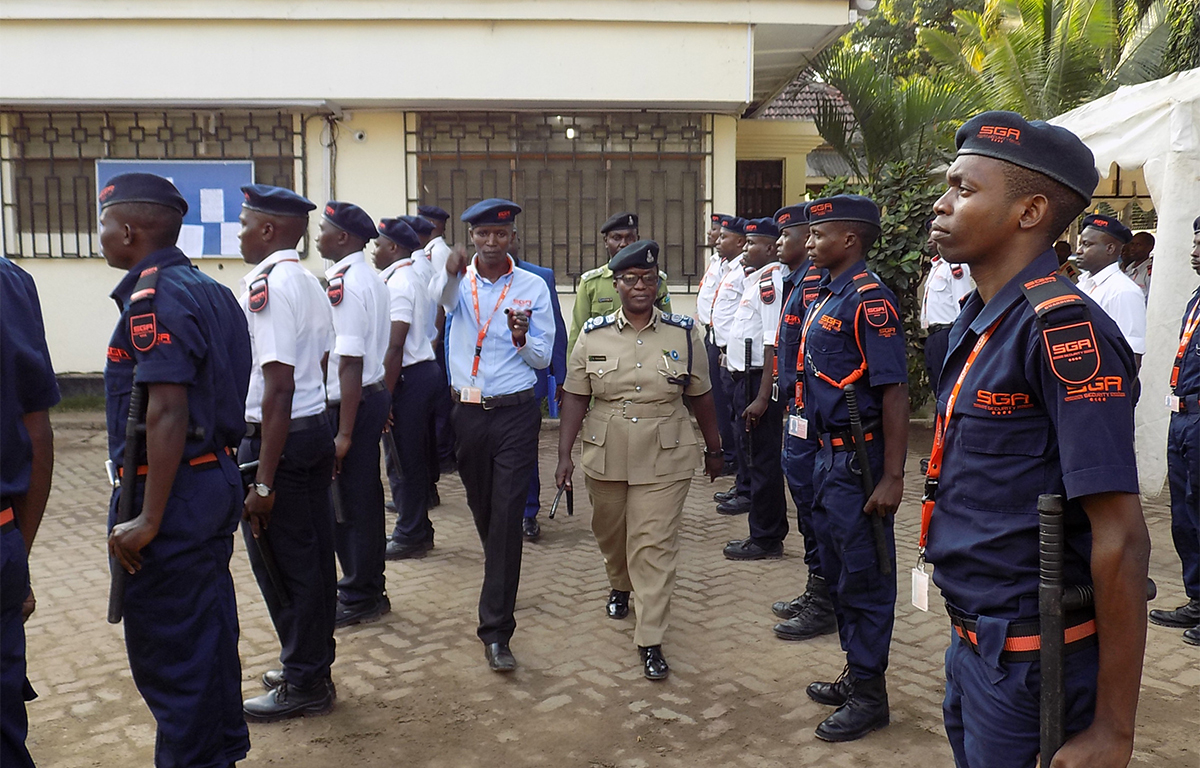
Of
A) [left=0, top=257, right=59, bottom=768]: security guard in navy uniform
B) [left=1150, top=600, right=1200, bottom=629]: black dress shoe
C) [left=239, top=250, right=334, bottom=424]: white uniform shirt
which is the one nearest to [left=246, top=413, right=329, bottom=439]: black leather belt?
[left=239, top=250, right=334, bottom=424]: white uniform shirt

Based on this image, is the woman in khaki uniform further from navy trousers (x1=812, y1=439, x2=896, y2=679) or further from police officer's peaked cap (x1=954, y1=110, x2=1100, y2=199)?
police officer's peaked cap (x1=954, y1=110, x2=1100, y2=199)

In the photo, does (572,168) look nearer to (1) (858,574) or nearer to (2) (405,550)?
(2) (405,550)

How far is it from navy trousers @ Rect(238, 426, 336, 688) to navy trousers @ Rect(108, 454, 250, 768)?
81 cm

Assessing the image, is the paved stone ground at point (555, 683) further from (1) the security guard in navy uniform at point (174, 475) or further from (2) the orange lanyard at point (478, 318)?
(2) the orange lanyard at point (478, 318)

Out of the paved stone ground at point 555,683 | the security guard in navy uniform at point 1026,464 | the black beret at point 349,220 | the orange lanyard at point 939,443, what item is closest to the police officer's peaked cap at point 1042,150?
the security guard in navy uniform at point 1026,464

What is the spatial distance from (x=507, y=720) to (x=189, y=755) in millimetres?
1322

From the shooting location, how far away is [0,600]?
8.37 ft

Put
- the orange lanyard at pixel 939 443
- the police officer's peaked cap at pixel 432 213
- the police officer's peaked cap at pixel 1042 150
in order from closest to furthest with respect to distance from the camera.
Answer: the police officer's peaked cap at pixel 1042 150
the orange lanyard at pixel 939 443
the police officer's peaked cap at pixel 432 213

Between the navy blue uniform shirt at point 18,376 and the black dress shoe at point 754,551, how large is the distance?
448 centimetres

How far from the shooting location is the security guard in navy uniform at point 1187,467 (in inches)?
203

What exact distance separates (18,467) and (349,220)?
2953mm

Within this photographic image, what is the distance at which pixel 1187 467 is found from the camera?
5.27 metres

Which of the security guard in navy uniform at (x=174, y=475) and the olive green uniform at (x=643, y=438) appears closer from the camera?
the security guard in navy uniform at (x=174, y=475)

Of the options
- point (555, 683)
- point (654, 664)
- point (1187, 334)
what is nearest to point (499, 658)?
point (555, 683)
